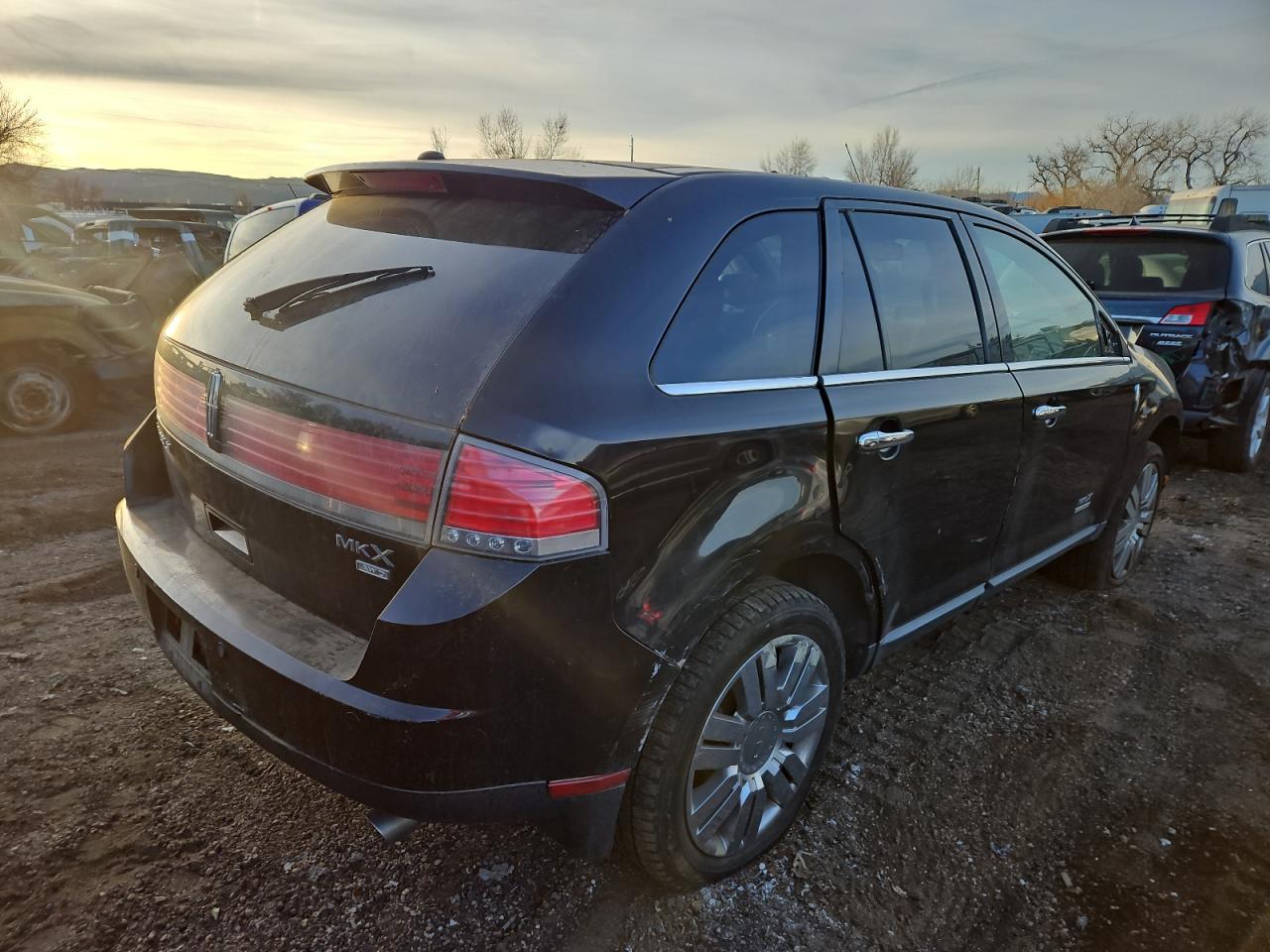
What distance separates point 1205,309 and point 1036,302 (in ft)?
11.7

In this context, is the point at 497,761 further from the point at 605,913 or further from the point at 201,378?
the point at 201,378

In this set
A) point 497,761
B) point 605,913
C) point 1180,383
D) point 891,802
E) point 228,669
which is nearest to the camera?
point 497,761

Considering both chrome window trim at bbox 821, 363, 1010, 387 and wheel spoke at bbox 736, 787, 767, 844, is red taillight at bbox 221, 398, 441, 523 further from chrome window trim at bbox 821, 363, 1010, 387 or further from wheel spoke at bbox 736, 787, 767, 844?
wheel spoke at bbox 736, 787, 767, 844

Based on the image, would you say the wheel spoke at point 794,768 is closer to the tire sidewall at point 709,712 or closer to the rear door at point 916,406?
the tire sidewall at point 709,712

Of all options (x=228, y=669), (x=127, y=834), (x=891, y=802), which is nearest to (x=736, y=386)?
(x=228, y=669)

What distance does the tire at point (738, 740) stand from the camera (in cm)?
193

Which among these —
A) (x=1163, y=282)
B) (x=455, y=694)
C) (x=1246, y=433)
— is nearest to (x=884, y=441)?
(x=455, y=694)

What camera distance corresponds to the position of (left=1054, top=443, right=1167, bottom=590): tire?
4023mm

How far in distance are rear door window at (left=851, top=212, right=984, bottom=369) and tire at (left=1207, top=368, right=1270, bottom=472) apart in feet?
15.2

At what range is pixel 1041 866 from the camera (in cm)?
238

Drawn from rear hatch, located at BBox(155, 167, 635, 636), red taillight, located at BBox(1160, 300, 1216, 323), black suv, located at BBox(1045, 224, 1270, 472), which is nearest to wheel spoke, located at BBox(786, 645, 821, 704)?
rear hatch, located at BBox(155, 167, 635, 636)

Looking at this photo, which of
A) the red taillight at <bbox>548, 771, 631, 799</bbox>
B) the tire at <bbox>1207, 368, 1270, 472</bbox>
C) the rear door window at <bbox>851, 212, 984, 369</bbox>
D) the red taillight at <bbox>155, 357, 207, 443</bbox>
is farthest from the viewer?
the tire at <bbox>1207, 368, 1270, 472</bbox>

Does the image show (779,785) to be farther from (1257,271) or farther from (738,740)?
(1257,271)

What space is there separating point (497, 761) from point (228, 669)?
2.28ft
